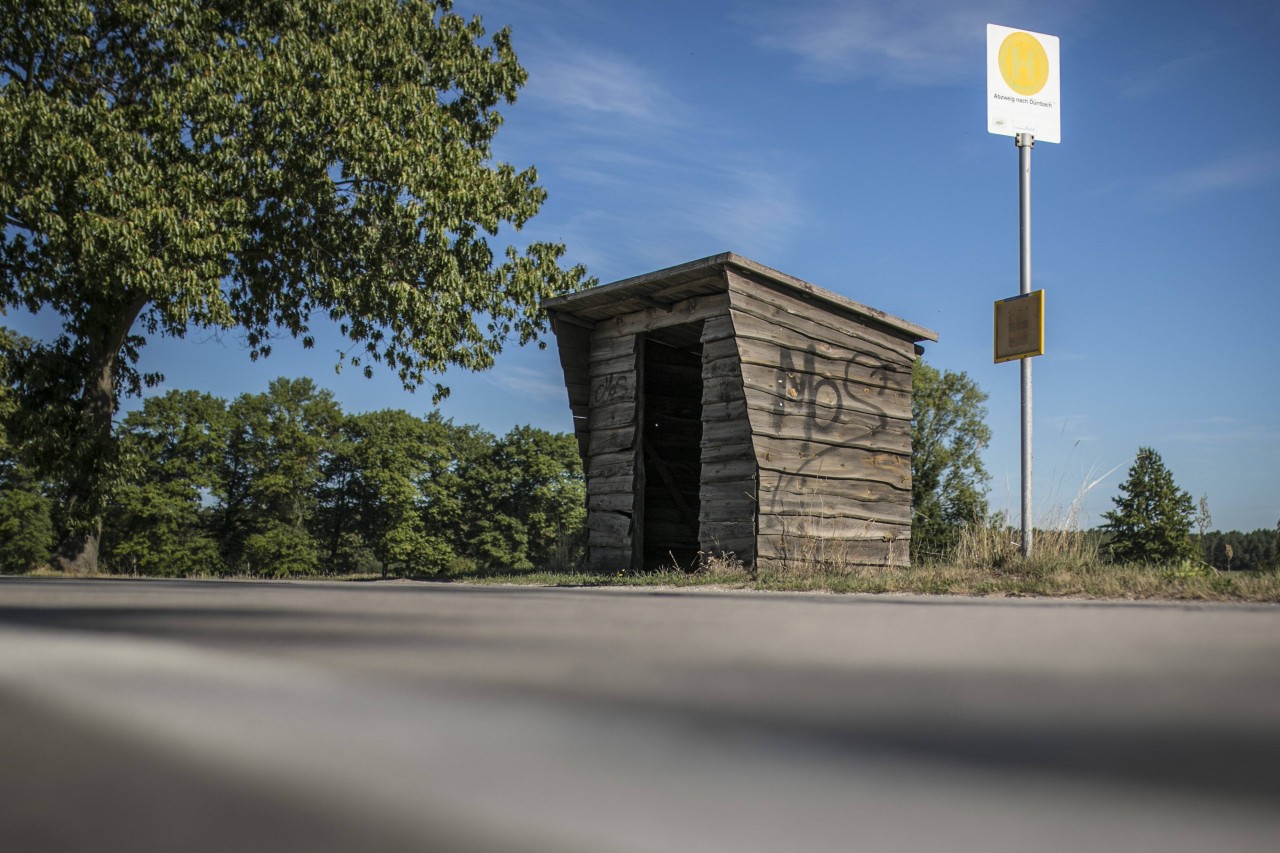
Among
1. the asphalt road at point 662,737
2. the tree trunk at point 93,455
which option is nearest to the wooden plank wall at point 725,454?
the tree trunk at point 93,455

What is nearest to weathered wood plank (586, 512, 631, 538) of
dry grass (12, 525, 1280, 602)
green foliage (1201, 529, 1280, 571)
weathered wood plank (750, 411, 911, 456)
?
dry grass (12, 525, 1280, 602)

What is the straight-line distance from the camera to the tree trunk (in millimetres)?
14750

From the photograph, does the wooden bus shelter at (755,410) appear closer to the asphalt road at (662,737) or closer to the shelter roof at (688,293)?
the shelter roof at (688,293)

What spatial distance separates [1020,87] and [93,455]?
14.9 m

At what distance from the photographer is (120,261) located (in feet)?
38.7

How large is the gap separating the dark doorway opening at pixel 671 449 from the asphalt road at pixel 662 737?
13.0 meters

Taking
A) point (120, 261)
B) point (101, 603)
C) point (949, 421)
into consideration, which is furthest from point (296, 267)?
point (949, 421)

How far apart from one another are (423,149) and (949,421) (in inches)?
1245

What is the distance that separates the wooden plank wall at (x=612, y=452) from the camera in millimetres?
12156

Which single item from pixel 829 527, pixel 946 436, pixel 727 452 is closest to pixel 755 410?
pixel 727 452

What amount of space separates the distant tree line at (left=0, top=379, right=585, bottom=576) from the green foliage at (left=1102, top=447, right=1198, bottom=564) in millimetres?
→ 25057

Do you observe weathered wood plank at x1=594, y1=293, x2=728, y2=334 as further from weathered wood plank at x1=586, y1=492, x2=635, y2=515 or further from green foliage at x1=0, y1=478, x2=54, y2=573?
green foliage at x1=0, y1=478, x2=54, y2=573

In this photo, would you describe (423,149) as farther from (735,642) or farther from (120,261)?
(735,642)

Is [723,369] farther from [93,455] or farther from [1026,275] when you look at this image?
[93,455]
